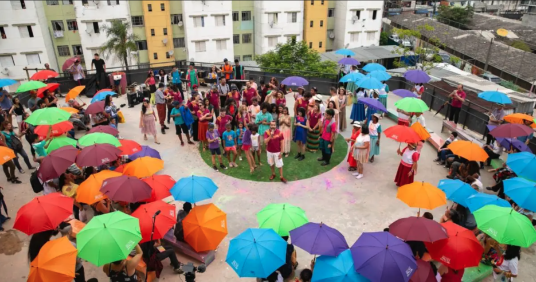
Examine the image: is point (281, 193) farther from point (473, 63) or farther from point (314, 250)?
point (473, 63)

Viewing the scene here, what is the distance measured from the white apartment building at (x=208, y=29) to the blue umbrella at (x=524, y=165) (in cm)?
3403

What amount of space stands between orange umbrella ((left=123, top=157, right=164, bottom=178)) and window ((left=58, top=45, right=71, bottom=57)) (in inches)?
1362

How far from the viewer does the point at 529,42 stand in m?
45.6

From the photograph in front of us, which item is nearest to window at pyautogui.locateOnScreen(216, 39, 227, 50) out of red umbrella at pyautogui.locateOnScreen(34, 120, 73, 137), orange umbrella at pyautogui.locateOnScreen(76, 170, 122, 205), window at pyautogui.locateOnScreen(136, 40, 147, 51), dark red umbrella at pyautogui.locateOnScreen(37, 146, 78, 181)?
window at pyautogui.locateOnScreen(136, 40, 147, 51)

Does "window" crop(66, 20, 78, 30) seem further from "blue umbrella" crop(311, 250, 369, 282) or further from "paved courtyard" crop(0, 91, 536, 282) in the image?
"blue umbrella" crop(311, 250, 369, 282)

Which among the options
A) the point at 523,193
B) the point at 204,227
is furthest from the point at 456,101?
the point at 204,227

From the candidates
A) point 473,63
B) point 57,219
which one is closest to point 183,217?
point 57,219

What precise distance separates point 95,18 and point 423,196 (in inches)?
1483

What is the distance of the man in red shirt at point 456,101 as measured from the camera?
1470 centimetres

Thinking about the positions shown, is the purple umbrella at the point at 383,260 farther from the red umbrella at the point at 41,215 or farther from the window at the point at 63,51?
the window at the point at 63,51

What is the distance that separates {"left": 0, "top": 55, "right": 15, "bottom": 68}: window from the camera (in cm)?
3484

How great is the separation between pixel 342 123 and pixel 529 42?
4332 cm

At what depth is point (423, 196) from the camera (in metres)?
7.91

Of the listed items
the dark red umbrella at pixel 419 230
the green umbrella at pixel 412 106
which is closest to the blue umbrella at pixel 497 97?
the green umbrella at pixel 412 106
